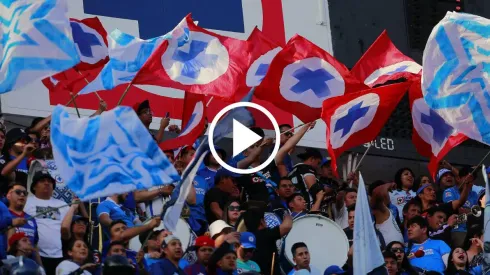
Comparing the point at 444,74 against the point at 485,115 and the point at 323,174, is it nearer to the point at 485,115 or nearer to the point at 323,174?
the point at 485,115

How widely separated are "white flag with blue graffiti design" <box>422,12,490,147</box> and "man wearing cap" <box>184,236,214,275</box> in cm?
284

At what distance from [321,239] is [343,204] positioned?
1740 millimetres

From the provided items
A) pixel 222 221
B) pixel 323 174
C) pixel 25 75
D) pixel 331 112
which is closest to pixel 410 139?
pixel 323 174

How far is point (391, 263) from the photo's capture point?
18.1m

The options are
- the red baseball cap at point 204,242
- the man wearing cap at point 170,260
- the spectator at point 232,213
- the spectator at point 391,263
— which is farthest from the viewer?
the spectator at point 232,213

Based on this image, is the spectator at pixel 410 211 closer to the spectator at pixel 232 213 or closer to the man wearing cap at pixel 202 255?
the spectator at pixel 232 213

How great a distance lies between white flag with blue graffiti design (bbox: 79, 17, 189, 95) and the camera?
18.7 meters

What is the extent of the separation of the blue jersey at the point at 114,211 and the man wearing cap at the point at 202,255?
2.48 ft

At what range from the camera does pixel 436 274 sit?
716 inches

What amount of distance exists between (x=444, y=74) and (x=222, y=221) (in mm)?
2657

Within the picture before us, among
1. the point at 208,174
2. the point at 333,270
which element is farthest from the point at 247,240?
the point at 208,174

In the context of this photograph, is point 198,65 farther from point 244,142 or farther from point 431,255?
point 431,255

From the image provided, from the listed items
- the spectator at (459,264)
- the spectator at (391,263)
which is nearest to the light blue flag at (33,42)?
the spectator at (391,263)

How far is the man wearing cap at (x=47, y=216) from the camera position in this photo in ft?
55.1
